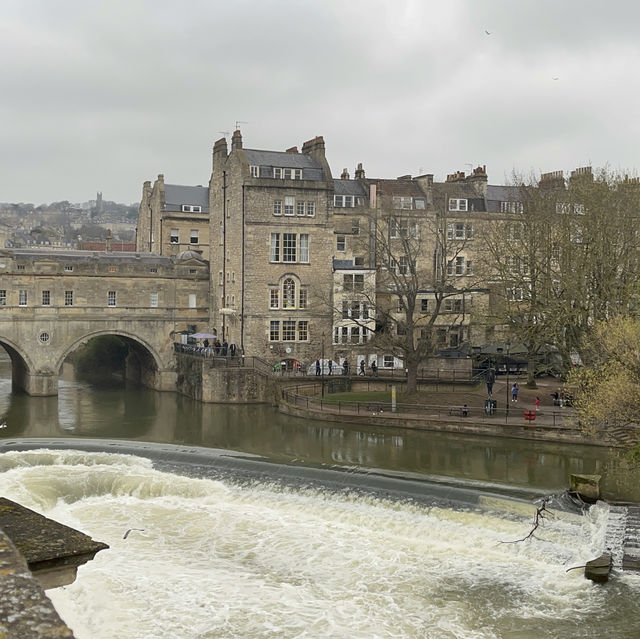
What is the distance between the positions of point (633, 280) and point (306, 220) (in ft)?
77.1

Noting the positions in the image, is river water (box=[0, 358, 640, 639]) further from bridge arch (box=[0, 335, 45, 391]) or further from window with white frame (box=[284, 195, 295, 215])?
window with white frame (box=[284, 195, 295, 215])

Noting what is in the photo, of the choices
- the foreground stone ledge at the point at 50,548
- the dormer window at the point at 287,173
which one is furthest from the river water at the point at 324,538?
the dormer window at the point at 287,173

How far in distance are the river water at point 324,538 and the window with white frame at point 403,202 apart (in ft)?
81.6

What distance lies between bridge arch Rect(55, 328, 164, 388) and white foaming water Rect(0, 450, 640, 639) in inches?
996

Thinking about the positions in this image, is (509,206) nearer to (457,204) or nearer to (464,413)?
(457,204)

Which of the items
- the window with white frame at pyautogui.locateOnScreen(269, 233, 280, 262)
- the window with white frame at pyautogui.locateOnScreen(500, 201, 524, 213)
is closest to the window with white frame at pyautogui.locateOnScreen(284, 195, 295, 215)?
the window with white frame at pyautogui.locateOnScreen(269, 233, 280, 262)

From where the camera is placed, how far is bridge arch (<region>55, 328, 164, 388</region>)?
172 feet

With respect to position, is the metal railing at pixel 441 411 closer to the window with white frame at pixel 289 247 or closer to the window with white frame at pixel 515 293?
the window with white frame at pixel 515 293

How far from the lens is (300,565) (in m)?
20.2

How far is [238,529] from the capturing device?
22938 millimetres

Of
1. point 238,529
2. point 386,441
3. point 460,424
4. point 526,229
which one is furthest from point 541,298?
point 238,529

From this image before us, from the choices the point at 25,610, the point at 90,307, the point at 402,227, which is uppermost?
the point at 402,227

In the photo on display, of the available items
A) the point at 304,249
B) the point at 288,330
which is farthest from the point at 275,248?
the point at 288,330

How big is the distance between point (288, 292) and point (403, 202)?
12179mm
